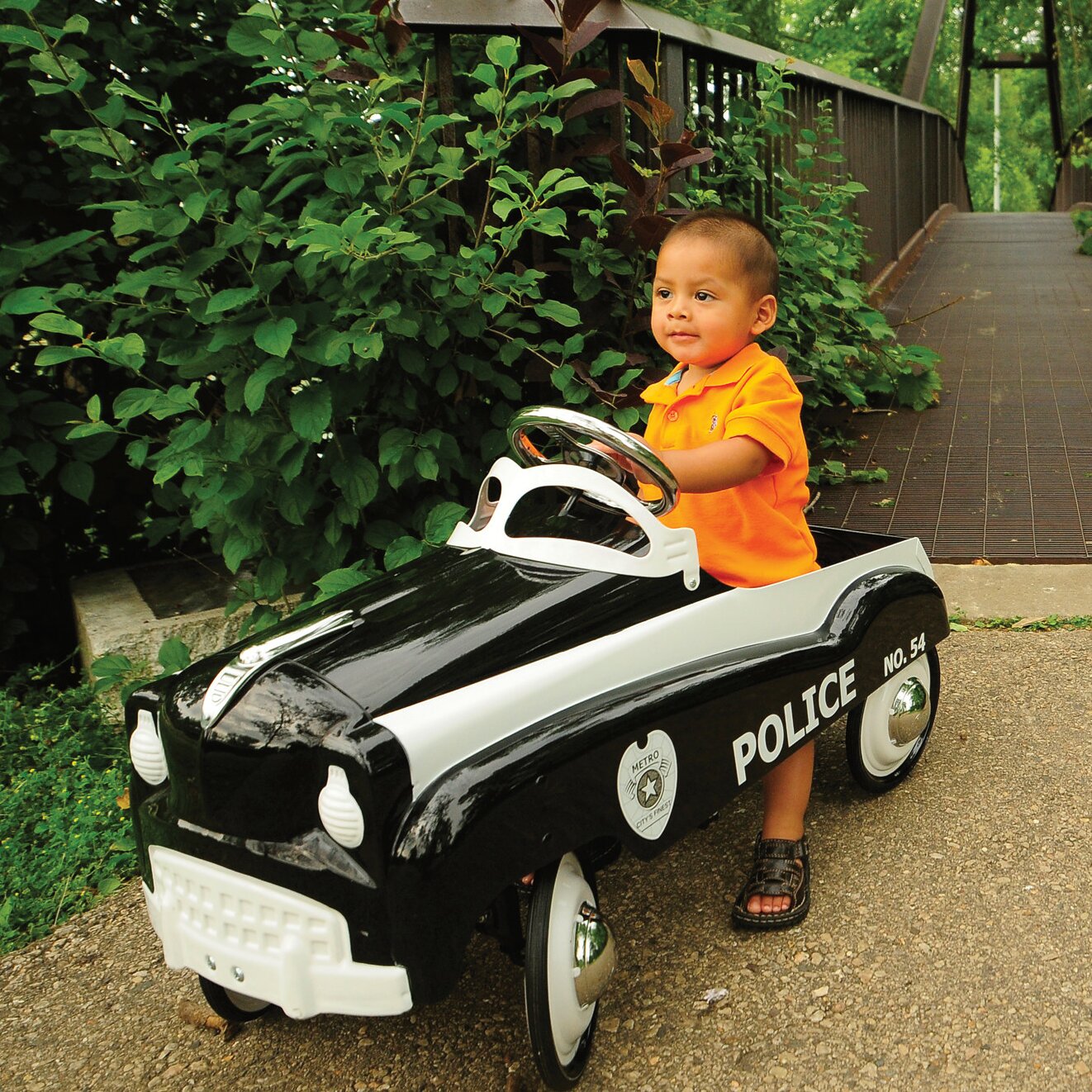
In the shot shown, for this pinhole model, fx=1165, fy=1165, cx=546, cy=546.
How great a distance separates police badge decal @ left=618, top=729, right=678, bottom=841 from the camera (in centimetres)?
195

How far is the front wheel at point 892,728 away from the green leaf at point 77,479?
8.42 ft

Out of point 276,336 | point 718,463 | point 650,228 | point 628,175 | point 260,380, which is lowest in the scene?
point 718,463

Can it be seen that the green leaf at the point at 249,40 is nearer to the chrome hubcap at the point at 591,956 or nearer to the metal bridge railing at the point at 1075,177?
the chrome hubcap at the point at 591,956

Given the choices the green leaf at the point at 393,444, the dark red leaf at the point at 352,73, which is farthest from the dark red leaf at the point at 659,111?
the green leaf at the point at 393,444

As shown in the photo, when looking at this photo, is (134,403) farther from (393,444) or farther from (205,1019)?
(205,1019)

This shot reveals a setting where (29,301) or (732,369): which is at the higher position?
(29,301)

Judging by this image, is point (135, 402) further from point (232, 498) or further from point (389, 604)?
point (389, 604)

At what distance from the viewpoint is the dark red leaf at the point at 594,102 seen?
3148 mm

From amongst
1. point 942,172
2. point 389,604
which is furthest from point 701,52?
point 942,172

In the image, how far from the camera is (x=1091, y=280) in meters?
9.95

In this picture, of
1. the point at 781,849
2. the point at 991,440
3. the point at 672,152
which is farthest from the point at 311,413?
the point at 991,440

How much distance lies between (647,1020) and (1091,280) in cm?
958

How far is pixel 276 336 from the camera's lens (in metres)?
2.93

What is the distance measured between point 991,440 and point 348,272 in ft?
11.9
